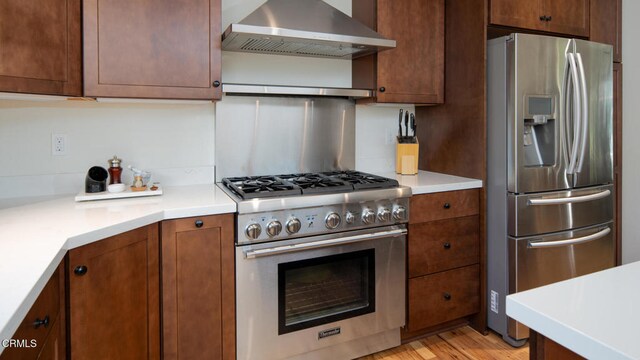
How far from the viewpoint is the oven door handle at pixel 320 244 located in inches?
72.3

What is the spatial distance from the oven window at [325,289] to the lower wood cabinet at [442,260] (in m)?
0.28

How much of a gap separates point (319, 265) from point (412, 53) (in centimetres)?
141

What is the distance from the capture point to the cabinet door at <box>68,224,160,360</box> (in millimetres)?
1385

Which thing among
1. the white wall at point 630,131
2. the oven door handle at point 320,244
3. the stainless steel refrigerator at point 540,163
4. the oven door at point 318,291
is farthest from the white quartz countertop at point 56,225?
the white wall at point 630,131

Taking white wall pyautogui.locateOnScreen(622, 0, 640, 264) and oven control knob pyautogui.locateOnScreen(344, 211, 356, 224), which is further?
white wall pyautogui.locateOnScreen(622, 0, 640, 264)

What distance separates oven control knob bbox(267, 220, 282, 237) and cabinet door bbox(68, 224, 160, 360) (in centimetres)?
47

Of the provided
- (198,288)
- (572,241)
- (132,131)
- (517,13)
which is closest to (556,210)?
(572,241)

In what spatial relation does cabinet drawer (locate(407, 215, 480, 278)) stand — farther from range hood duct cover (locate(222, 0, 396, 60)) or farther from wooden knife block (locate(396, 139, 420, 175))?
range hood duct cover (locate(222, 0, 396, 60))

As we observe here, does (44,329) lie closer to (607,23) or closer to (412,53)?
(412,53)

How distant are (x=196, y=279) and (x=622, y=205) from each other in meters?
3.00

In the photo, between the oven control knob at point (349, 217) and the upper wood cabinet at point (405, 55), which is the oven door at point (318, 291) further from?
the upper wood cabinet at point (405, 55)

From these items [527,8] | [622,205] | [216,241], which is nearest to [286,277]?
[216,241]

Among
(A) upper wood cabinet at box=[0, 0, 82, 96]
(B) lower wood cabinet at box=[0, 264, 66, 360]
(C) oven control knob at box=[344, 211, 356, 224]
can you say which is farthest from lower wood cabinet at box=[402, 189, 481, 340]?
(A) upper wood cabinet at box=[0, 0, 82, 96]

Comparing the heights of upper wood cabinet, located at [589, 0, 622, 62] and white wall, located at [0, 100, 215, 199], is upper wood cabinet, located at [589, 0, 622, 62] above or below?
above
